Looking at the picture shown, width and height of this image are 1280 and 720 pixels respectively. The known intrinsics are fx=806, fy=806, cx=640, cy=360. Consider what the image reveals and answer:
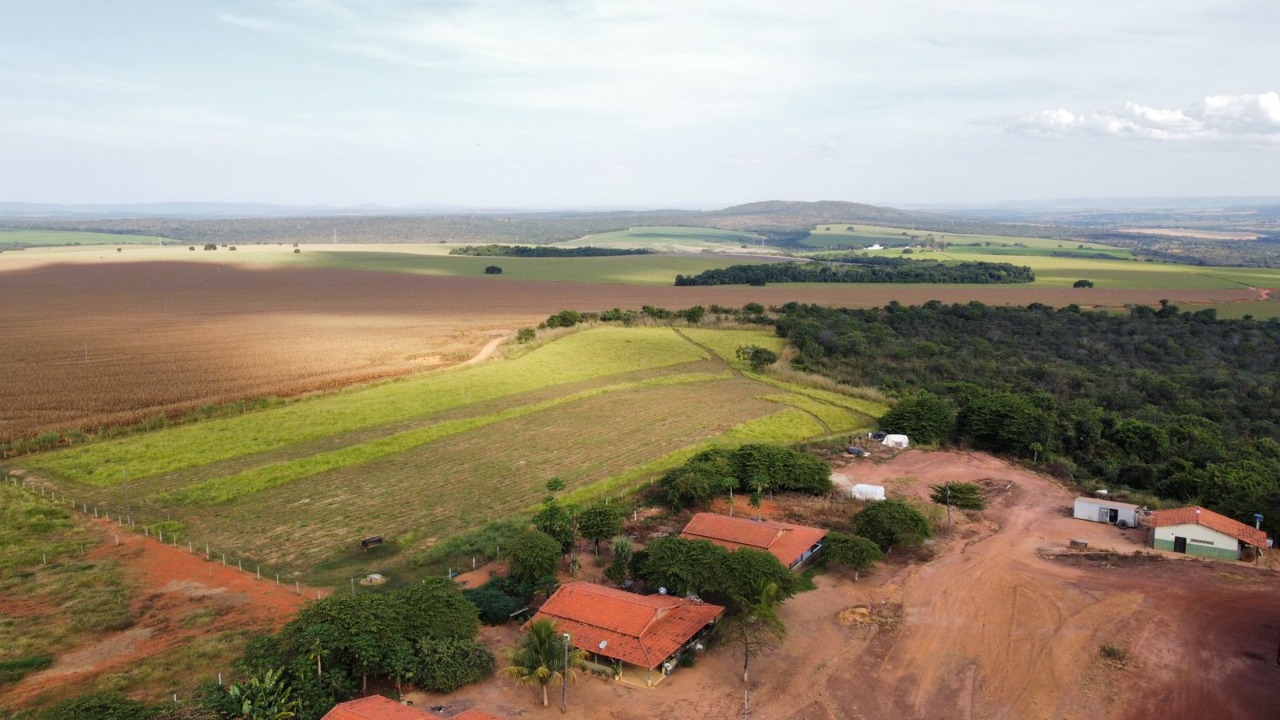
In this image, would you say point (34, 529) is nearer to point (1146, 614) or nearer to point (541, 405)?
point (541, 405)

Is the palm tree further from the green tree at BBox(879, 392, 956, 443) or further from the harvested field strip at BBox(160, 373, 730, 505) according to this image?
the green tree at BBox(879, 392, 956, 443)

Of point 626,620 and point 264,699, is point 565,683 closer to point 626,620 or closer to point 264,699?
point 626,620

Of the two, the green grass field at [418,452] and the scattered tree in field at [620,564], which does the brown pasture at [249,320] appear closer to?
the green grass field at [418,452]

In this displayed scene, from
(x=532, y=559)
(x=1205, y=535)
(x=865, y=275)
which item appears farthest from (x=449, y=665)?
(x=865, y=275)

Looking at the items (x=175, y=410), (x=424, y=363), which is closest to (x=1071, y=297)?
(x=424, y=363)

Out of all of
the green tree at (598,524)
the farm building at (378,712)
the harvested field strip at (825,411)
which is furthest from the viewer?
the harvested field strip at (825,411)

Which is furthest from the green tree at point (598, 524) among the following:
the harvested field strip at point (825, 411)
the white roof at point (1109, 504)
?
the harvested field strip at point (825, 411)
